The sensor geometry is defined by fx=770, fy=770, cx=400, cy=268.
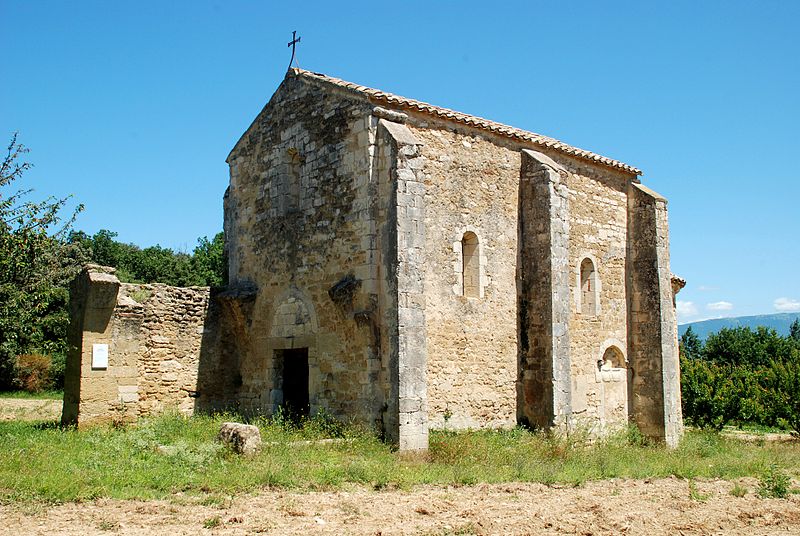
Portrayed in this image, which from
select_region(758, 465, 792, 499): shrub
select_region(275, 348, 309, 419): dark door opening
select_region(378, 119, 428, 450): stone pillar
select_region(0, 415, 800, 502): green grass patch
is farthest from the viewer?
select_region(275, 348, 309, 419): dark door opening

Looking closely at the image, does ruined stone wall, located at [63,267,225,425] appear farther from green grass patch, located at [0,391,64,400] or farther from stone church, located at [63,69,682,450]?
green grass patch, located at [0,391,64,400]

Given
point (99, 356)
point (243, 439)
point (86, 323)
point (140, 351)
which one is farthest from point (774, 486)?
point (86, 323)

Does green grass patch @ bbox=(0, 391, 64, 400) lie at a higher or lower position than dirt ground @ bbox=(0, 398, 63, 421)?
higher

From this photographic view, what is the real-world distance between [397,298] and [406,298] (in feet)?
0.56

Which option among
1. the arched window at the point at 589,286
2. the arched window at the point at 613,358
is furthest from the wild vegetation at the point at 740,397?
the arched window at the point at 589,286

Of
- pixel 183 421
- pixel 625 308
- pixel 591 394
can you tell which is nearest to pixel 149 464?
pixel 183 421

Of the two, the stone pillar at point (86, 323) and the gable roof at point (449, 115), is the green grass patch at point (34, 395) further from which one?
the gable roof at point (449, 115)

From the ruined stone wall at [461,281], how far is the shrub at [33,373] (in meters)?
19.0

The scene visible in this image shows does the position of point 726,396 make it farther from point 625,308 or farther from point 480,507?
point 480,507

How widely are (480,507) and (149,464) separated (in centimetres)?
455

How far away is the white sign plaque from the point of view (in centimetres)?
1403

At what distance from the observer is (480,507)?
9391 millimetres

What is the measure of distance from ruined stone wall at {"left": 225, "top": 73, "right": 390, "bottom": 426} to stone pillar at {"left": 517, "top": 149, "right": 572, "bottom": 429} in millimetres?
3633

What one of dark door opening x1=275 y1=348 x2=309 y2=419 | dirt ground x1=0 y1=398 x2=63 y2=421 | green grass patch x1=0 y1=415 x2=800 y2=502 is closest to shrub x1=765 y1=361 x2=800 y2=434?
green grass patch x1=0 y1=415 x2=800 y2=502
